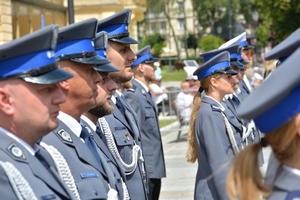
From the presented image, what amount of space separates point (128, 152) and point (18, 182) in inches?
102

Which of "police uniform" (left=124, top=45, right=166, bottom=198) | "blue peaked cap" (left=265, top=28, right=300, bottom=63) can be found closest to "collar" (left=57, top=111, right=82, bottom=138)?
"blue peaked cap" (left=265, top=28, right=300, bottom=63)

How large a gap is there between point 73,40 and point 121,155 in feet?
4.74

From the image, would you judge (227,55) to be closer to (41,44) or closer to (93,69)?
(93,69)

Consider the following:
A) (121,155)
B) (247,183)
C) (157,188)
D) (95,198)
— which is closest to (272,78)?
(247,183)

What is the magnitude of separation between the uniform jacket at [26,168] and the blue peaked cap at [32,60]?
0.88 feet

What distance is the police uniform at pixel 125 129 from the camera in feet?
19.0

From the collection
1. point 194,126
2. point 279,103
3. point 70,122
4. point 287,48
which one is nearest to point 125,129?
point 194,126

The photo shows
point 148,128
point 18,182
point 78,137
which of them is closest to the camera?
point 18,182

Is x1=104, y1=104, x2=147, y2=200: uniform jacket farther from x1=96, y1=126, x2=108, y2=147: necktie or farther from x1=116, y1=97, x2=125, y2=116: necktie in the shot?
x1=116, y1=97, x2=125, y2=116: necktie

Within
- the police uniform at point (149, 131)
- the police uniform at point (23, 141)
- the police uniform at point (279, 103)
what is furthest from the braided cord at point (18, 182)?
the police uniform at point (149, 131)

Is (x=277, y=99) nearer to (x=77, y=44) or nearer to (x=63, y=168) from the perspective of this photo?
(x=63, y=168)

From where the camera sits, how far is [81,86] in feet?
14.8

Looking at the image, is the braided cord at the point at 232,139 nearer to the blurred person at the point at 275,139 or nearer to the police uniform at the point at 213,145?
the police uniform at the point at 213,145

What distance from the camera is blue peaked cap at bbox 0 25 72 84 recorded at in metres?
3.41
